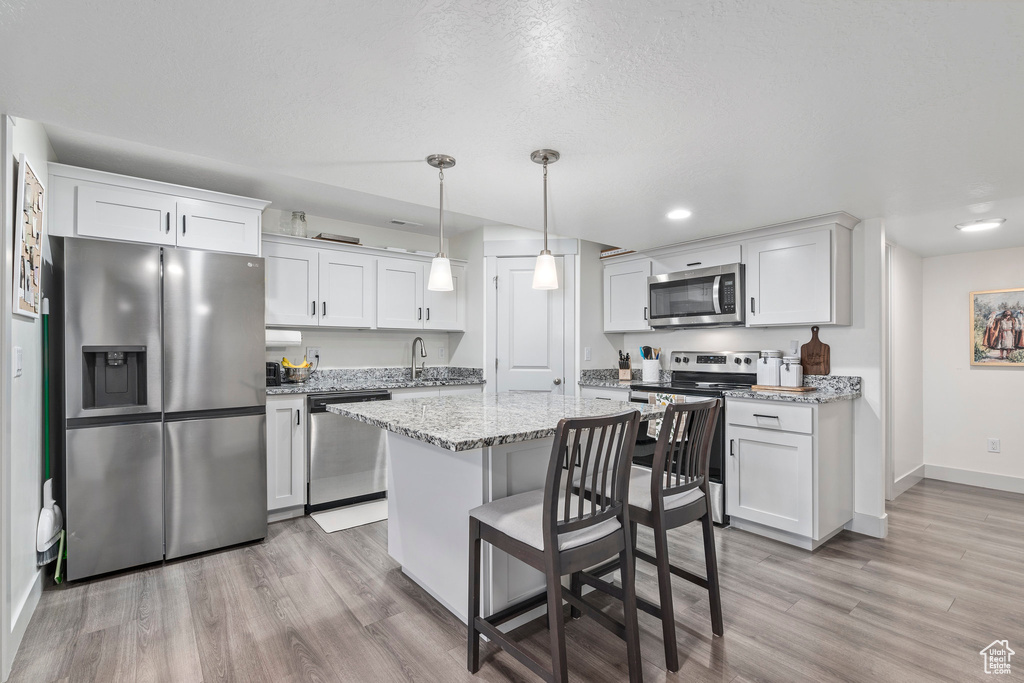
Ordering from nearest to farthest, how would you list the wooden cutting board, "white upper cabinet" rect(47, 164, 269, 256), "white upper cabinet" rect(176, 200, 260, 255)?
"white upper cabinet" rect(47, 164, 269, 256) < "white upper cabinet" rect(176, 200, 260, 255) < the wooden cutting board

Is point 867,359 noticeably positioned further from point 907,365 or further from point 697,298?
point 907,365

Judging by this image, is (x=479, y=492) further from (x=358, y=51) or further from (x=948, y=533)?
(x=948, y=533)

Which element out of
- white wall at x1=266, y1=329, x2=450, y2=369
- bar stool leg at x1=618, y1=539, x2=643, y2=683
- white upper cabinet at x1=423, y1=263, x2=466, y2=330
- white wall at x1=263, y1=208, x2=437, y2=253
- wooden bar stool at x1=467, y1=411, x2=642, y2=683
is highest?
white wall at x1=263, y1=208, x2=437, y2=253

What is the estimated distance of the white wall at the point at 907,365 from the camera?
4082 mm

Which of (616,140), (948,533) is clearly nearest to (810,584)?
(948,533)

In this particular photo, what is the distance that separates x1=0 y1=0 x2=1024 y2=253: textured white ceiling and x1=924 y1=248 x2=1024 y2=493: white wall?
86.1 inches

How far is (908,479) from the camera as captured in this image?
14.0 ft

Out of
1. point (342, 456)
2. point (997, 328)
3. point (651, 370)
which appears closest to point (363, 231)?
point (342, 456)

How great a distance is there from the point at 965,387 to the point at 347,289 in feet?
17.6

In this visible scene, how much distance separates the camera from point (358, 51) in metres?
1.46

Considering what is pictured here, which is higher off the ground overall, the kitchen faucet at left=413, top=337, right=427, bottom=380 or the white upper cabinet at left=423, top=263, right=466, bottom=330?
the white upper cabinet at left=423, top=263, right=466, bottom=330

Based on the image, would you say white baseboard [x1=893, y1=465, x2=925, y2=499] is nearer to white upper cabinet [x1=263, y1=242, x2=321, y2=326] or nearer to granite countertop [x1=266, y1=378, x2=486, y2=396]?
granite countertop [x1=266, y1=378, x2=486, y2=396]

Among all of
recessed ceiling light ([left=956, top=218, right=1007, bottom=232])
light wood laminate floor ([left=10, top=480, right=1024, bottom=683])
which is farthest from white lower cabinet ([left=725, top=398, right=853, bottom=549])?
recessed ceiling light ([left=956, top=218, right=1007, bottom=232])

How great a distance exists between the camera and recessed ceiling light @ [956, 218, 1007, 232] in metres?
3.30
